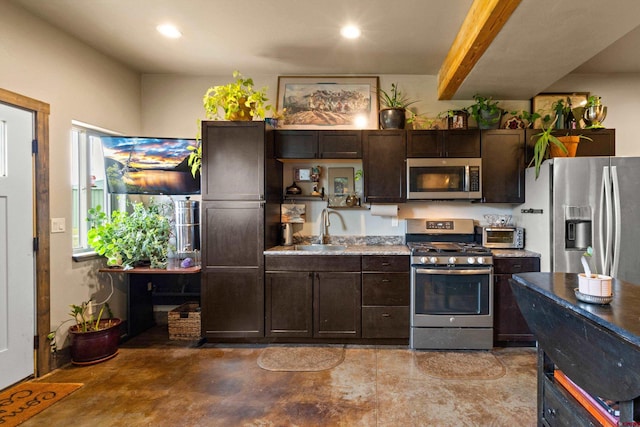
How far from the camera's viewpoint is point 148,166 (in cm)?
342

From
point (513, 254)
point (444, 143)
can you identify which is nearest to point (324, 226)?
point (444, 143)

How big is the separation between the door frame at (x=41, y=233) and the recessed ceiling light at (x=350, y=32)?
257 cm

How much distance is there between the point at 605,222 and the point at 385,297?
2.02 meters

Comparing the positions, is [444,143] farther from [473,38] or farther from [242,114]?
[242,114]

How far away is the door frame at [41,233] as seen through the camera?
8.70ft

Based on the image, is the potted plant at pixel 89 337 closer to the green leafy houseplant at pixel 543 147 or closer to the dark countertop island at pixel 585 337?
the dark countertop island at pixel 585 337

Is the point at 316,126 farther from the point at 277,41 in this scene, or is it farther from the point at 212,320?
the point at 212,320

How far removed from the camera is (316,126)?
3809 millimetres

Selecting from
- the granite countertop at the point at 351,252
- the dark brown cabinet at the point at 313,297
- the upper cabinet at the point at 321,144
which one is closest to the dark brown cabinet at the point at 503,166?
the granite countertop at the point at 351,252

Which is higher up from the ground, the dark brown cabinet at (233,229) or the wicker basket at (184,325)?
the dark brown cabinet at (233,229)

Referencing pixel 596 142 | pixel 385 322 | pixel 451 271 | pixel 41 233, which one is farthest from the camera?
pixel 596 142

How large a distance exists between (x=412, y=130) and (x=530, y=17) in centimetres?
146

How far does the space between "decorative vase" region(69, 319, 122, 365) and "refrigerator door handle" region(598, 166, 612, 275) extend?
14.5 ft

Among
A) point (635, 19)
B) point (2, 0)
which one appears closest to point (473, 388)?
point (635, 19)
